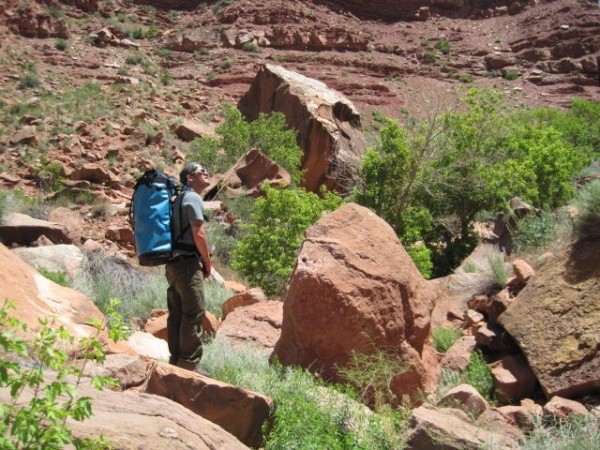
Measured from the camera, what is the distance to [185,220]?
17.3ft

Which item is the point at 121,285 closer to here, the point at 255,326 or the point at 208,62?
the point at 255,326

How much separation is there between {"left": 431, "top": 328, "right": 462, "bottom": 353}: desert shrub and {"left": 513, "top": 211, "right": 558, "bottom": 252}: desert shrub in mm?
3242

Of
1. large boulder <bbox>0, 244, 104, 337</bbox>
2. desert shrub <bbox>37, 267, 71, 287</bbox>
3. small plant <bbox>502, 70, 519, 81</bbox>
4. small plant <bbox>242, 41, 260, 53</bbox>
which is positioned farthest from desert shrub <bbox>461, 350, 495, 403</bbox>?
small plant <bbox>502, 70, 519, 81</bbox>

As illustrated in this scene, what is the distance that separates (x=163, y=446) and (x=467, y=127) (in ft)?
47.7

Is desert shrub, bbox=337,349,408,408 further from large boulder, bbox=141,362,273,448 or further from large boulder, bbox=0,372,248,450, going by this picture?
large boulder, bbox=0,372,248,450

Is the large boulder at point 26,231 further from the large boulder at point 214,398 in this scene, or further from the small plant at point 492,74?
the small plant at point 492,74

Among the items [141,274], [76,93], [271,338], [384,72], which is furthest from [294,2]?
[271,338]

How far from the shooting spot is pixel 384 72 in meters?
51.7

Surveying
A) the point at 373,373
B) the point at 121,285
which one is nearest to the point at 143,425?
the point at 373,373

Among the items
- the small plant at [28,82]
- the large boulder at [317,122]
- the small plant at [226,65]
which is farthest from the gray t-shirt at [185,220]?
the small plant at [226,65]

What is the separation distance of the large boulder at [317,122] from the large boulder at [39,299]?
14.5 meters

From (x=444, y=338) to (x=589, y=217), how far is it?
2.02 m

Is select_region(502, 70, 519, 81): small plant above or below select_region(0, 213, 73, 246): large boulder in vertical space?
above

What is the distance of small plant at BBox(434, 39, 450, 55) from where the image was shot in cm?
5603
